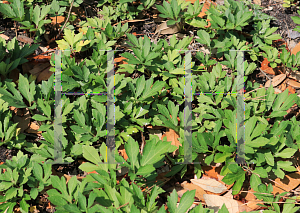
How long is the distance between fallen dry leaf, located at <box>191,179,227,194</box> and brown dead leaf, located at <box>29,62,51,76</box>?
1.57 metres

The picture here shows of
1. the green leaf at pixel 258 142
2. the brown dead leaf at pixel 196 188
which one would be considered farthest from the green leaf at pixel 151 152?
the green leaf at pixel 258 142

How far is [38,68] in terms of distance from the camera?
7.76ft

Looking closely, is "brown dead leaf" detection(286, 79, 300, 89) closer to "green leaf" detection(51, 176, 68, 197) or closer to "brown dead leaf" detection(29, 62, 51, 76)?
"green leaf" detection(51, 176, 68, 197)

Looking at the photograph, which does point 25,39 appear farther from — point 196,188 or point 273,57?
point 273,57

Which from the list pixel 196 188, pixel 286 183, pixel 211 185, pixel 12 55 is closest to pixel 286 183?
pixel 286 183

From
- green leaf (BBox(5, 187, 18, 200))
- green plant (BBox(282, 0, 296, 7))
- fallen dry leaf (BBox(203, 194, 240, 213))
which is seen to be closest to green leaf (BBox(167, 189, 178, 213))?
fallen dry leaf (BBox(203, 194, 240, 213))

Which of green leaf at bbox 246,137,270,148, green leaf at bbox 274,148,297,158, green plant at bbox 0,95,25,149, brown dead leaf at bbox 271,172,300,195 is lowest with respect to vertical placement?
brown dead leaf at bbox 271,172,300,195

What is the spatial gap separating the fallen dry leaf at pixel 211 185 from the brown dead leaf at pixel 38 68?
61.9 inches

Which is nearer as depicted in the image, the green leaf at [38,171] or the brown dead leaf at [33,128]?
the green leaf at [38,171]

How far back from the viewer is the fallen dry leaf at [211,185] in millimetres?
1865

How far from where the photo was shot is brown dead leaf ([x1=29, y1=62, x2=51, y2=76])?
2.33 meters

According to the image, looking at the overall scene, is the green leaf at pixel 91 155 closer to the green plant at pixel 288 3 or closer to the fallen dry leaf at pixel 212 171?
the fallen dry leaf at pixel 212 171

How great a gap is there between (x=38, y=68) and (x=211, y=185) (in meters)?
1.73

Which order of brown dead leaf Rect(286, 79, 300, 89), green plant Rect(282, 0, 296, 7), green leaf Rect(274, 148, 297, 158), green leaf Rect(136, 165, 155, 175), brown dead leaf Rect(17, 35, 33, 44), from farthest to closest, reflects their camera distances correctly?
green plant Rect(282, 0, 296, 7)
brown dead leaf Rect(17, 35, 33, 44)
brown dead leaf Rect(286, 79, 300, 89)
green leaf Rect(274, 148, 297, 158)
green leaf Rect(136, 165, 155, 175)
